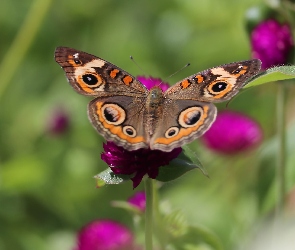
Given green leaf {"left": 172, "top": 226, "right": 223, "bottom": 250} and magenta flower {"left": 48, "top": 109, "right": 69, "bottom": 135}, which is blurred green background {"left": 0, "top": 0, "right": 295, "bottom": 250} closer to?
magenta flower {"left": 48, "top": 109, "right": 69, "bottom": 135}

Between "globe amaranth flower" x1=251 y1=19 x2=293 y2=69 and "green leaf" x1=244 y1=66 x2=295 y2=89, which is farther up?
"globe amaranth flower" x1=251 y1=19 x2=293 y2=69

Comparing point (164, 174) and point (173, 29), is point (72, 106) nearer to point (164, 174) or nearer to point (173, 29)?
point (173, 29)

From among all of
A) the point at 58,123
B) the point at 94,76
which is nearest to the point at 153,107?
the point at 94,76

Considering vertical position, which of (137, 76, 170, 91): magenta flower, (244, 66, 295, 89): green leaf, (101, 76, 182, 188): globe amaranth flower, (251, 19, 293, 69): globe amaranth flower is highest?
(251, 19, 293, 69): globe amaranth flower

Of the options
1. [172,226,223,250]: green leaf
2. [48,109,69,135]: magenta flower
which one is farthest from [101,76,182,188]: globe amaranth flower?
[48,109,69,135]: magenta flower

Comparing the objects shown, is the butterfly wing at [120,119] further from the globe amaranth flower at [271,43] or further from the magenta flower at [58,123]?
the magenta flower at [58,123]

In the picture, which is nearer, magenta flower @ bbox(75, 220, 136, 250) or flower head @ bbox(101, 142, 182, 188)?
flower head @ bbox(101, 142, 182, 188)

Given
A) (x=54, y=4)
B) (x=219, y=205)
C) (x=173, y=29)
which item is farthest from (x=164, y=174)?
(x=54, y=4)
